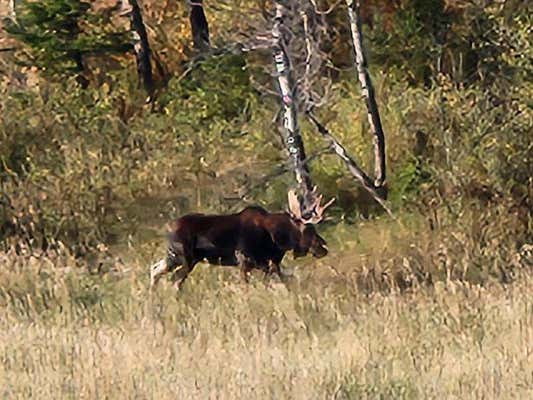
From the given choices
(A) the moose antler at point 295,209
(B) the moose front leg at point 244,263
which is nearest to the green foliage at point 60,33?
(A) the moose antler at point 295,209

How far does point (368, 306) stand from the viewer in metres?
9.67

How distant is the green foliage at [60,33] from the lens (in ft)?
68.3

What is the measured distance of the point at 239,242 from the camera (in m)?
12.1

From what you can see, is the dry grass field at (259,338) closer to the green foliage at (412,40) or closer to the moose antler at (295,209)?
the moose antler at (295,209)

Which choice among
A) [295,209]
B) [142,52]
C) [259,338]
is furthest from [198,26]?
[259,338]

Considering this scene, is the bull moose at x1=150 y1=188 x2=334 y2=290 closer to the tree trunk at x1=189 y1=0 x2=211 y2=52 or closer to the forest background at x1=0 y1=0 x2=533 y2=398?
the forest background at x1=0 y1=0 x2=533 y2=398

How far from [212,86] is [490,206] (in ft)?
26.7

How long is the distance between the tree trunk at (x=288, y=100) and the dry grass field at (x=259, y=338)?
414 centimetres

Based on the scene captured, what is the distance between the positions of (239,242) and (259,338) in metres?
3.85

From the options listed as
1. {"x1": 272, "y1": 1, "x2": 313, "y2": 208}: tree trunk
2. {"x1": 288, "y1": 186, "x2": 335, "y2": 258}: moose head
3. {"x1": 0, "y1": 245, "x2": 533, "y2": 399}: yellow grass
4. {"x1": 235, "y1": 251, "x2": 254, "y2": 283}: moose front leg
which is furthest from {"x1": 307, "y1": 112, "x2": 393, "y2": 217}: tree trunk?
{"x1": 0, "y1": 245, "x2": 533, "y2": 399}: yellow grass

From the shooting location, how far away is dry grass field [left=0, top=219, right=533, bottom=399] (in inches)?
257

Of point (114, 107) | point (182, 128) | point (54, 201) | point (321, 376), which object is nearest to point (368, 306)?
point (321, 376)

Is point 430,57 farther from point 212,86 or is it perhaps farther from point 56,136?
point 56,136

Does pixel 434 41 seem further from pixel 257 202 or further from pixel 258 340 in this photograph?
pixel 258 340
